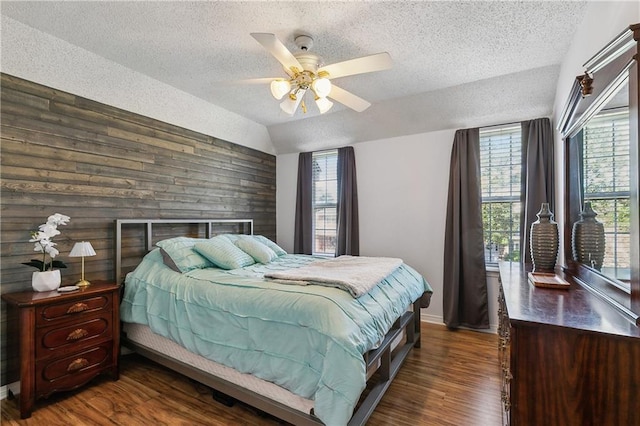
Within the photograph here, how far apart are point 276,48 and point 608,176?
1.96m

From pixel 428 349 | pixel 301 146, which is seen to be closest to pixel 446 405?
pixel 428 349

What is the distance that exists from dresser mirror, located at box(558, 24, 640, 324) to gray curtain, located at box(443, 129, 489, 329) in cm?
154

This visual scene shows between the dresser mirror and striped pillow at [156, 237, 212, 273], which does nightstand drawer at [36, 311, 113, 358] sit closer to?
striped pillow at [156, 237, 212, 273]

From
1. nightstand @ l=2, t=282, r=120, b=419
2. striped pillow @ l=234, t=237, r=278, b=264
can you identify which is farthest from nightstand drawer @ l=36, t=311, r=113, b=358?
striped pillow @ l=234, t=237, r=278, b=264

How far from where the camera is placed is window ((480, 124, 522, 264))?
359cm

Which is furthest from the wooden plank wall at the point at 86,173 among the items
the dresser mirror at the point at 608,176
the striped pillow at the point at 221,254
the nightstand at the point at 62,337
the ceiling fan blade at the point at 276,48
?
the dresser mirror at the point at 608,176

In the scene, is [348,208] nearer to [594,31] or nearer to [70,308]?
[594,31]

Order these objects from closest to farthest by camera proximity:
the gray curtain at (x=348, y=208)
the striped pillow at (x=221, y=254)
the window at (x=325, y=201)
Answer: the striped pillow at (x=221, y=254) < the gray curtain at (x=348, y=208) < the window at (x=325, y=201)

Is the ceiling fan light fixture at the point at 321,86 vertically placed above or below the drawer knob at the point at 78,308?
above

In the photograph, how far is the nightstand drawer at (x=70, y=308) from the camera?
83.0 inches

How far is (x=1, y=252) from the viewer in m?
2.23

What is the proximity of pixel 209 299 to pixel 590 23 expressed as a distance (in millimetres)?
3148

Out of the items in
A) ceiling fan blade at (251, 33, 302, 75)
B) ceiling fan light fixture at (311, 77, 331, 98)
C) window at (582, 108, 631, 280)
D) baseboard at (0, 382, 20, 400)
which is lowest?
baseboard at (0, 382, 20, 400)

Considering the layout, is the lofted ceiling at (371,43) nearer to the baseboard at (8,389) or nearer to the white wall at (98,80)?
the white wall at (98,80)
